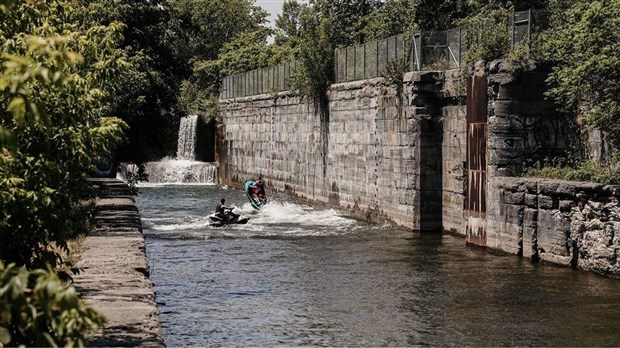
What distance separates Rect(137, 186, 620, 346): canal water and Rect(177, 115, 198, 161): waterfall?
106 feet

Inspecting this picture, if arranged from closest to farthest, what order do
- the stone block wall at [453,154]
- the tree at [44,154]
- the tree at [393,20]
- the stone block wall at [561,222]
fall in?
the tree at [44,154], the stone block wall at [561,222], the stone block wall at [453,154], the tree at [393,20]

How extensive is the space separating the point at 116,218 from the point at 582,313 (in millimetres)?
7631

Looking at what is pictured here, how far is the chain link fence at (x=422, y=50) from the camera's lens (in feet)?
79.5

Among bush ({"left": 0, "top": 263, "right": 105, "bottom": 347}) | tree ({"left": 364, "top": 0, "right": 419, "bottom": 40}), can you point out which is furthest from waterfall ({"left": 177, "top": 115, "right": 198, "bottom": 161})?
bush ({"left": 0, "top": 263, "right": 105, "bottom": 347})

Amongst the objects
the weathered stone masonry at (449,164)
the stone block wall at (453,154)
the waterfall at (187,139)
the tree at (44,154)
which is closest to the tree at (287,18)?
the waterfall at (187,139)

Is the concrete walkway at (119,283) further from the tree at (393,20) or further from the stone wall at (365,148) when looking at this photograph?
the tree at (393,20)

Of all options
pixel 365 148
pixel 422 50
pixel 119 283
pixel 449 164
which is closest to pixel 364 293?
pixel 119 283

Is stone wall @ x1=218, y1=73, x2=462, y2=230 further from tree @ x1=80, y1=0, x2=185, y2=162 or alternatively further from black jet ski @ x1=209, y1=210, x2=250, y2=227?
tree @ x1=80, y1=0, x2=185, y2=162

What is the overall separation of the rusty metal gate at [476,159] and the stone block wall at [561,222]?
1.22 meters

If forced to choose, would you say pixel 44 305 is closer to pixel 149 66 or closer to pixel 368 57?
pixel 149 66

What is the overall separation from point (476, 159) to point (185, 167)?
A: 33547mm

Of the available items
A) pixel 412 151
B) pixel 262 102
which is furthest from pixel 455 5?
pixel 412 151

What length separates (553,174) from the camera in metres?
21.9

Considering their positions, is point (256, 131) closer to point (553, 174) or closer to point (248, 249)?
point (248, 249)
